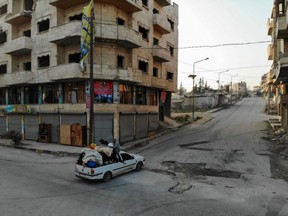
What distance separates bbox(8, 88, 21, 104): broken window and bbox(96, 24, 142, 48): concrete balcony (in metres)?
12.7

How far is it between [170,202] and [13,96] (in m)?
25.5

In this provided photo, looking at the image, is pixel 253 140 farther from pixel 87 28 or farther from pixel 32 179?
pixel 32 179

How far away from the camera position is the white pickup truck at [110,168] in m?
10.9

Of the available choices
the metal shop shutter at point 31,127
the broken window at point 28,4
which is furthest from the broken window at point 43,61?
the broken window at point 28,4

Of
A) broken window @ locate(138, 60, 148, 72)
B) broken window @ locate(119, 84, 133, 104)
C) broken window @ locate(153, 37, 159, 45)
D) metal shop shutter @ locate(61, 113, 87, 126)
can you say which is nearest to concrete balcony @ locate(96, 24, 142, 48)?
broken window @ locate(119, 84, 133, 104)

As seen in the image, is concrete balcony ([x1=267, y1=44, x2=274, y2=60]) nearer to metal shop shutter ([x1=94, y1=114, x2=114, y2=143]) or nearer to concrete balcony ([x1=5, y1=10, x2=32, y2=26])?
metal shop shutter ([x1=94, y1=114, x2=114, y2=143])

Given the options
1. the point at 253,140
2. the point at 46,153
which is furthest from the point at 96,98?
the point at 253,140

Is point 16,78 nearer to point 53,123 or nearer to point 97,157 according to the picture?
point 53,123

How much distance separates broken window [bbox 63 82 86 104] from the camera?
856 inches

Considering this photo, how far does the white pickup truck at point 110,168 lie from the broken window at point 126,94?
9925 millimetres

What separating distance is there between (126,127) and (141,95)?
5.38m

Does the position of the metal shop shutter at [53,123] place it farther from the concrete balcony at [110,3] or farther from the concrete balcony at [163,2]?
the concrete balcony at [163,2]

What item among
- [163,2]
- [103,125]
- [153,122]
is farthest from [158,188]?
[163,2]

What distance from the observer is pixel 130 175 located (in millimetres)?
12641
